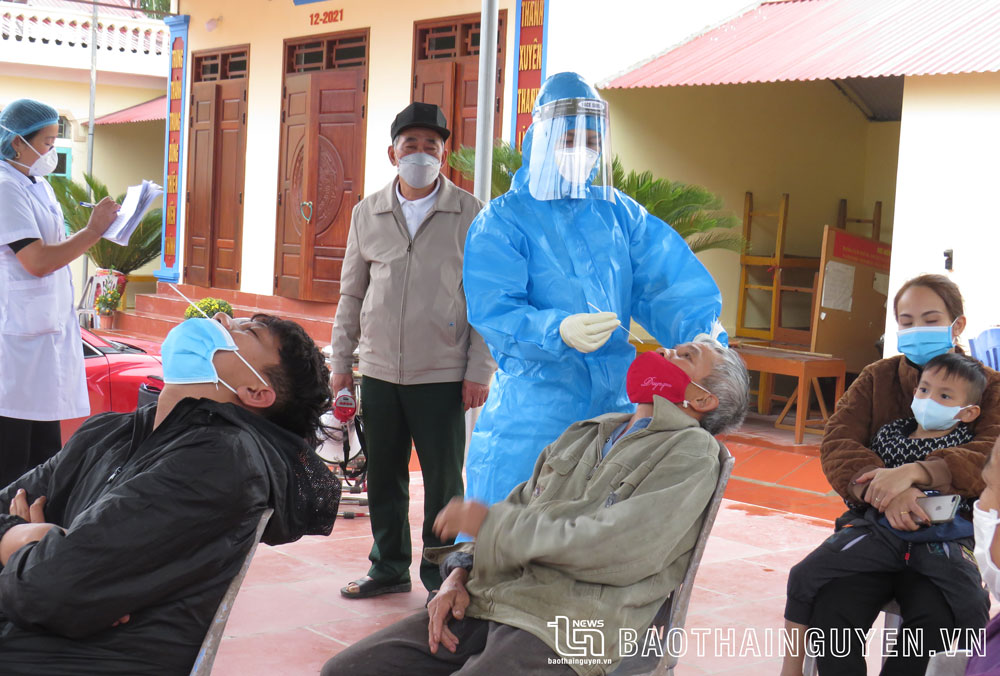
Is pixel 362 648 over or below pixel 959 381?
below

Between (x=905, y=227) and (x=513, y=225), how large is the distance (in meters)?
4.60

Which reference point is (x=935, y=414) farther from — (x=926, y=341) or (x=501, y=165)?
(x=501, y=165)

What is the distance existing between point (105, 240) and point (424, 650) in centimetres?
1284

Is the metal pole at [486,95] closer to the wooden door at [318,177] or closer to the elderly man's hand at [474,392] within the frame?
the elderly man's hand at [474,392]

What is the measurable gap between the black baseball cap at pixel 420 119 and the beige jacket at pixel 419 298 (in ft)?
0.64

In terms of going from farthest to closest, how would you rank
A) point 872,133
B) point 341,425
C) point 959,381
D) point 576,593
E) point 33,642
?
point 872,133
point 341,425
point 959,381
point 576,593
point 33,642

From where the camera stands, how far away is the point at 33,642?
1.88m

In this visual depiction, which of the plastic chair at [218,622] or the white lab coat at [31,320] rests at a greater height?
the white lab coat at [31,320]

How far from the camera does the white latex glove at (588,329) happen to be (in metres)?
2.57

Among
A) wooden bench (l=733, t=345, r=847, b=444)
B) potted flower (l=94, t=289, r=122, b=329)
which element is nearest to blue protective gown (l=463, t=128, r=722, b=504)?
wooden bench (l=733, t=345, r=847, b=444)

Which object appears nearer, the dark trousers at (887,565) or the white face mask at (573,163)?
the dark trousers at (887,565)

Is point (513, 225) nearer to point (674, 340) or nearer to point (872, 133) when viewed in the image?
point (674, 340)

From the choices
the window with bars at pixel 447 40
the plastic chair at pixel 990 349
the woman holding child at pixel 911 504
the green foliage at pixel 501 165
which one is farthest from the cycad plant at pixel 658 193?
the woman holding child at pixel 911 504

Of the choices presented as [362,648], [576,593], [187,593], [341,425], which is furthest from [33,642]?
[341,425]
